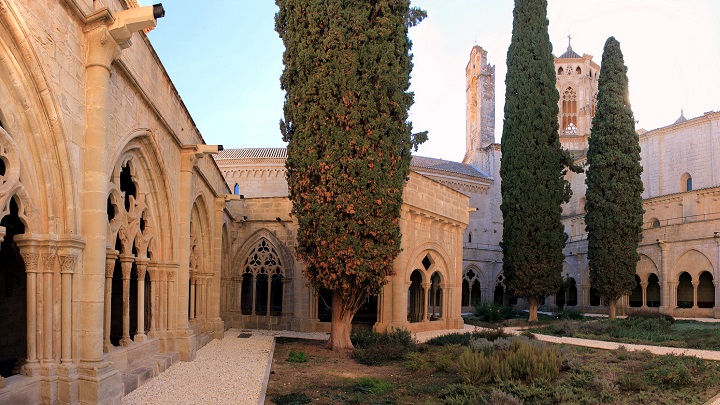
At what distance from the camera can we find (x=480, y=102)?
41.8m

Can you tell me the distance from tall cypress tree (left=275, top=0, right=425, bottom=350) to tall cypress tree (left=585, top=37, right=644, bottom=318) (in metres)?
13.2

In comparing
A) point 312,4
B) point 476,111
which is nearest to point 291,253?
point 312,4

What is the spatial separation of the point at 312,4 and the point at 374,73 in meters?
1.93

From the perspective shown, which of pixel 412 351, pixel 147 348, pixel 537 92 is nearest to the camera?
pixel 147 348

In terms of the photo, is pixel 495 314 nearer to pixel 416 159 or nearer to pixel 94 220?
pixel 94 220

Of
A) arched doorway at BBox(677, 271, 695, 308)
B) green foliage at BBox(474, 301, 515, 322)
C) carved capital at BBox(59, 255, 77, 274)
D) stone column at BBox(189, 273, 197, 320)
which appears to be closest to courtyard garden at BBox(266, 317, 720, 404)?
stone column at BBox(189, 273, 197, 320)

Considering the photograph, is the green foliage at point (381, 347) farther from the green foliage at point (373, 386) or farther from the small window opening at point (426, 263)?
the small window opening at point (426, 263)

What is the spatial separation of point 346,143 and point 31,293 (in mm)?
7072

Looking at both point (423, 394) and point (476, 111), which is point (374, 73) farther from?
point (476, 111)

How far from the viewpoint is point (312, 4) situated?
11.7 metres

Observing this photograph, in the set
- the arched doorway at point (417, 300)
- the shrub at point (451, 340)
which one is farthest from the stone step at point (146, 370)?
the arched doorway at point (417, 300)

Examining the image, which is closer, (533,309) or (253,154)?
(533,309)

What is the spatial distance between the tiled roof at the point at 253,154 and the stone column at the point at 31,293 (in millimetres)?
25672

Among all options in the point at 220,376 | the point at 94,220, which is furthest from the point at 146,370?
the point at 94,220
